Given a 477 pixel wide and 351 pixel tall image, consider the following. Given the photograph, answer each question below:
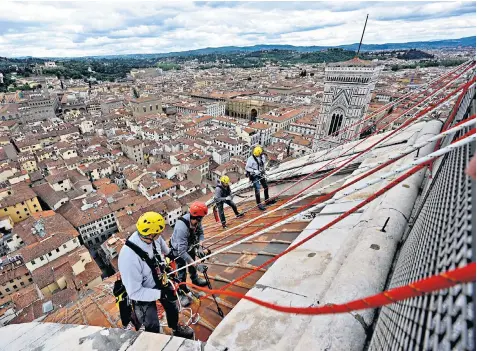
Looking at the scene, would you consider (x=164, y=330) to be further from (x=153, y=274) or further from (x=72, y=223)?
(x=72, y=223)

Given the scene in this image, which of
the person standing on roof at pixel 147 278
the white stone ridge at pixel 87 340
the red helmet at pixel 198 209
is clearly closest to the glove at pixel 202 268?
the person standing on roof at pixel 147 278

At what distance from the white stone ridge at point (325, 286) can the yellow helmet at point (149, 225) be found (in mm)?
1334

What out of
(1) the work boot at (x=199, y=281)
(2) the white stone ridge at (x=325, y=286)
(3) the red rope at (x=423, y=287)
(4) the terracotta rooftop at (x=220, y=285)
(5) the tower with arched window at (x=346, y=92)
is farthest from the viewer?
(5) the tower with arched window at (x=346, y=92)

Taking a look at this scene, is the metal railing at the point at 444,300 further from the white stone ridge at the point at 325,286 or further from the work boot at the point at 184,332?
the work boot at the point at 184,332

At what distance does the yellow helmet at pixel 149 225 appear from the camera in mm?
3215

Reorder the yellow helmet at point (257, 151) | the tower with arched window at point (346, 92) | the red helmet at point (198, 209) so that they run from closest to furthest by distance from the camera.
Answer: the red helmet at point (198, 209)
the yellow helmet at point (257, 151)
the tower with arched window at point (346, 92)

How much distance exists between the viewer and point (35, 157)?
128ft

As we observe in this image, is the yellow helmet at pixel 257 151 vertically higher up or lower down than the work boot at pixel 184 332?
higher up

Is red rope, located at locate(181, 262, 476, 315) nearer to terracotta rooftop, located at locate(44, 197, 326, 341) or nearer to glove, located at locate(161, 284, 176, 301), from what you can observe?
terracotta rooftop, located at locate(44, 197, 326, 341)

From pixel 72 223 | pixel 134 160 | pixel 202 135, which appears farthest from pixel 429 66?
pixel 72 223

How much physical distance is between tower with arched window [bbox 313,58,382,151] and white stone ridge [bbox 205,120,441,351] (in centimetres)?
1432

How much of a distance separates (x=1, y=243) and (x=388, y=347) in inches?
1256

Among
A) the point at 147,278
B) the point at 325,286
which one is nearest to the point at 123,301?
the point at 147,278

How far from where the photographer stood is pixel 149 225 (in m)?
3.23
